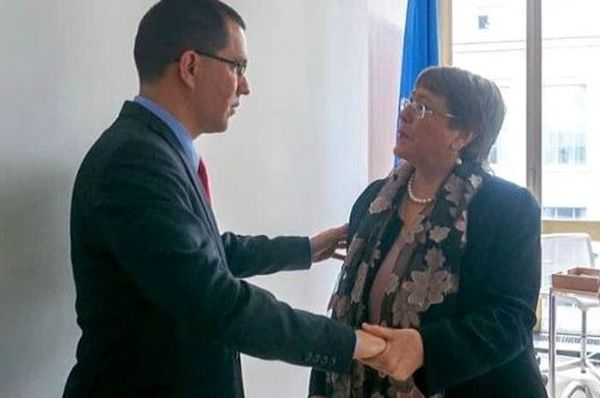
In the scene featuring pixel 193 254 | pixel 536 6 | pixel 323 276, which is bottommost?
pixel 323 276

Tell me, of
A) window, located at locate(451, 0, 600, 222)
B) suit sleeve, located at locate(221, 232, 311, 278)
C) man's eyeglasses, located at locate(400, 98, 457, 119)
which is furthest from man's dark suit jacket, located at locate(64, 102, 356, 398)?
window, located at locate(451, 0, 600, 222)

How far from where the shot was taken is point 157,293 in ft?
3.89

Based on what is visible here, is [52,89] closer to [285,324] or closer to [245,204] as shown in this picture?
[285,324]

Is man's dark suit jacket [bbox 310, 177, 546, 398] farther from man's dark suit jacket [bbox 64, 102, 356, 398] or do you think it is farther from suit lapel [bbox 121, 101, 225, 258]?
suit lapel [bbox 121, 101, 225, 258]

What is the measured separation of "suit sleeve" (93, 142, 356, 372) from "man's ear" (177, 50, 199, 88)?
204 millimetres

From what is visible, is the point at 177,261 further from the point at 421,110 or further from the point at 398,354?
the point at 421,110

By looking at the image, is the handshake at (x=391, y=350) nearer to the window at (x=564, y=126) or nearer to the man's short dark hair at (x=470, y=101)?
the man's short dark hair at (x=470, y=101)

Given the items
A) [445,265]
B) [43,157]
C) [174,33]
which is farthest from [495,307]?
[43,157]

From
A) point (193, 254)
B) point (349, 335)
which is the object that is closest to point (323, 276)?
point (349, 335)

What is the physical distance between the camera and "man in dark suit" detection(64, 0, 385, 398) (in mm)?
1176

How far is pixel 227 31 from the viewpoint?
1419mm

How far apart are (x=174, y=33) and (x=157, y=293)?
520 millimetres

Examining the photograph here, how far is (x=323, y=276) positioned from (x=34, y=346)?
1697mm

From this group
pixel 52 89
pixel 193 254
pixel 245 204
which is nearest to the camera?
pixel 193 254
